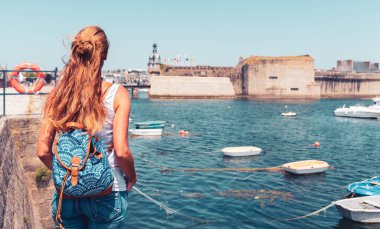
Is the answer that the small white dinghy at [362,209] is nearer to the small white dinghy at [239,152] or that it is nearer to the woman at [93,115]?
the small white dinghy at [239,152]

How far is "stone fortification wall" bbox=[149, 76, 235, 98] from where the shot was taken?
11206cm

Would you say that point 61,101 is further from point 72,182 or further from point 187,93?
point 187,93

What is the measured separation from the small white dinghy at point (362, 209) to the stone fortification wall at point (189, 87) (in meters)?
98.5

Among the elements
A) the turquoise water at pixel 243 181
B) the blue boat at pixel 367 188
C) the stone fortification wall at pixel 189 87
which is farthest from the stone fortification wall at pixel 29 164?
the stone fortification wall at pixel 189 87

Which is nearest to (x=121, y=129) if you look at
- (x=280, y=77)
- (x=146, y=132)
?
(x=146, y=132)

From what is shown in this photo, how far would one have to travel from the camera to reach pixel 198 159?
1023 inches

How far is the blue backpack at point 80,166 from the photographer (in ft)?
9.36

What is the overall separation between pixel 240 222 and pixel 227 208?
58.1 inches

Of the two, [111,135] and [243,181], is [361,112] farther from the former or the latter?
[111,135]

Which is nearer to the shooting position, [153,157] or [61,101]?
[61,101]

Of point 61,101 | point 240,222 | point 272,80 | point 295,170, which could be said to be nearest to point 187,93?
→ point 272,80

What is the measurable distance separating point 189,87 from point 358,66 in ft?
235

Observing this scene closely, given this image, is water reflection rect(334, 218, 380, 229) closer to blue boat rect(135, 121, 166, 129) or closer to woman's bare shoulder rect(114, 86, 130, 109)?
woman's bare shoulder rect(114, 86, 130, 109)

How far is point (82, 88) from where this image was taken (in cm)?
303
